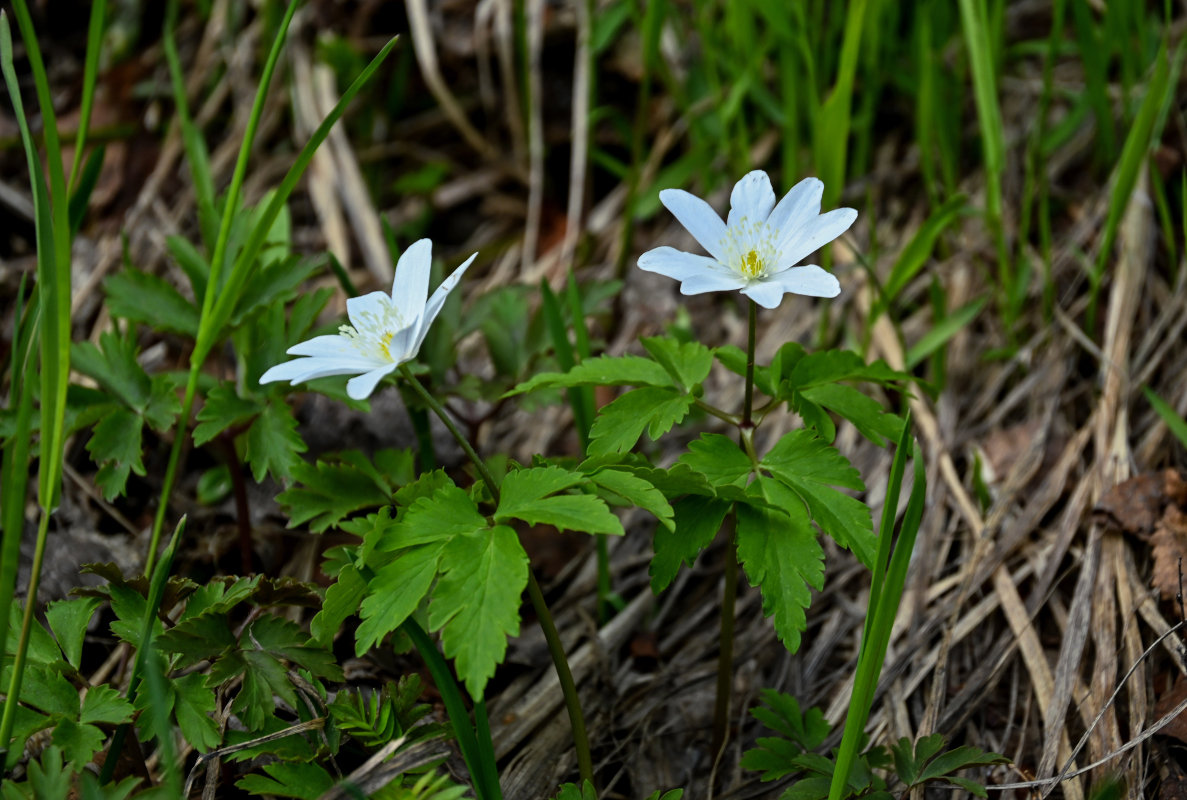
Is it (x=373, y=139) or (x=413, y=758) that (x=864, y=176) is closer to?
(x=373, y=139)

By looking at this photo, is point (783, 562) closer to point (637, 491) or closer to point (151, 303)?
point (637, 491)

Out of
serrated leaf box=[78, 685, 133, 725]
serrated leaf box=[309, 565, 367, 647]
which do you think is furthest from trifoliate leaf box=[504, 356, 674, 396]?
serrated leaf box=[78, 685, 133, 725]

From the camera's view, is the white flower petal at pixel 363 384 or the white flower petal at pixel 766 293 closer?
the white flower petal at pixel 363 384

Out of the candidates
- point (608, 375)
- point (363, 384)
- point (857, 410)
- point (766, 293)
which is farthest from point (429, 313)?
point (857, 410)

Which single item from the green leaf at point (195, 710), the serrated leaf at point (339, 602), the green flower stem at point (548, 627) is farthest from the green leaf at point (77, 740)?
the green flower stem at point (548, 627)

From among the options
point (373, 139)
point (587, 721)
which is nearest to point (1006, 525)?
point (587, 721)

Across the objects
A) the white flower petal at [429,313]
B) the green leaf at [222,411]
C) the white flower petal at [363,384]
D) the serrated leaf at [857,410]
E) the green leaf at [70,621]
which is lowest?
the green leaf at [70,621]

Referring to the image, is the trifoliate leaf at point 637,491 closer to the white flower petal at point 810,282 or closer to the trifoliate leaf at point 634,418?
the trifoliate leaf at point 634,418
